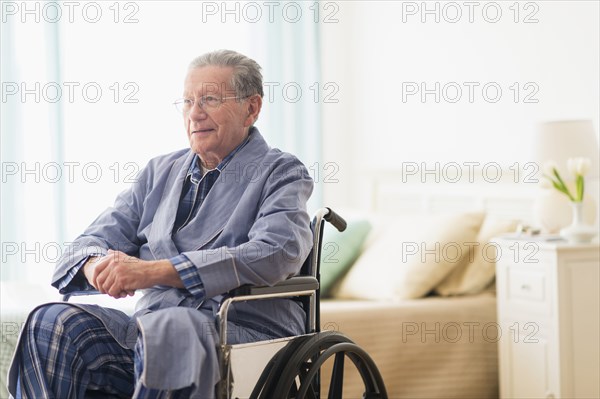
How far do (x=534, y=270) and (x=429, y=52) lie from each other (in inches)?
59.2

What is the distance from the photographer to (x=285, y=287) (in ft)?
6.73

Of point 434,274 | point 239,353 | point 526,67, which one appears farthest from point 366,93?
point 239,353

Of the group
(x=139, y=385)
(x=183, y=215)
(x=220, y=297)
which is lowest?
(x=139, y=385)

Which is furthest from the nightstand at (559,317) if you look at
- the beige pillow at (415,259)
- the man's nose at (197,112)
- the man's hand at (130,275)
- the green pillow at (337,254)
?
the man's hand at (130,275)

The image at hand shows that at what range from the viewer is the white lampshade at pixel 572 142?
305 cm

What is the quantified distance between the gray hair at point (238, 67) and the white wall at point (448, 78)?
58.8 inches

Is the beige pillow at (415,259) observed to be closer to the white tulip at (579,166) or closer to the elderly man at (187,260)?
the white tulip at (579,166)

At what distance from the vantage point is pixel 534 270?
3.00m

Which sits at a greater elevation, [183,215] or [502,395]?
[183,215]

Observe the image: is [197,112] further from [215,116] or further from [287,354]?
[287,354]

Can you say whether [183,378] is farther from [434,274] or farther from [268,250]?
[434,274]

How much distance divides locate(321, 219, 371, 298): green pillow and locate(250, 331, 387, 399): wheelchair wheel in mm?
1308

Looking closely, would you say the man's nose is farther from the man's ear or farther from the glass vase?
the glass vase

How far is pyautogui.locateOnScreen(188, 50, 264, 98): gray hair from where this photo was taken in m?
2.27
